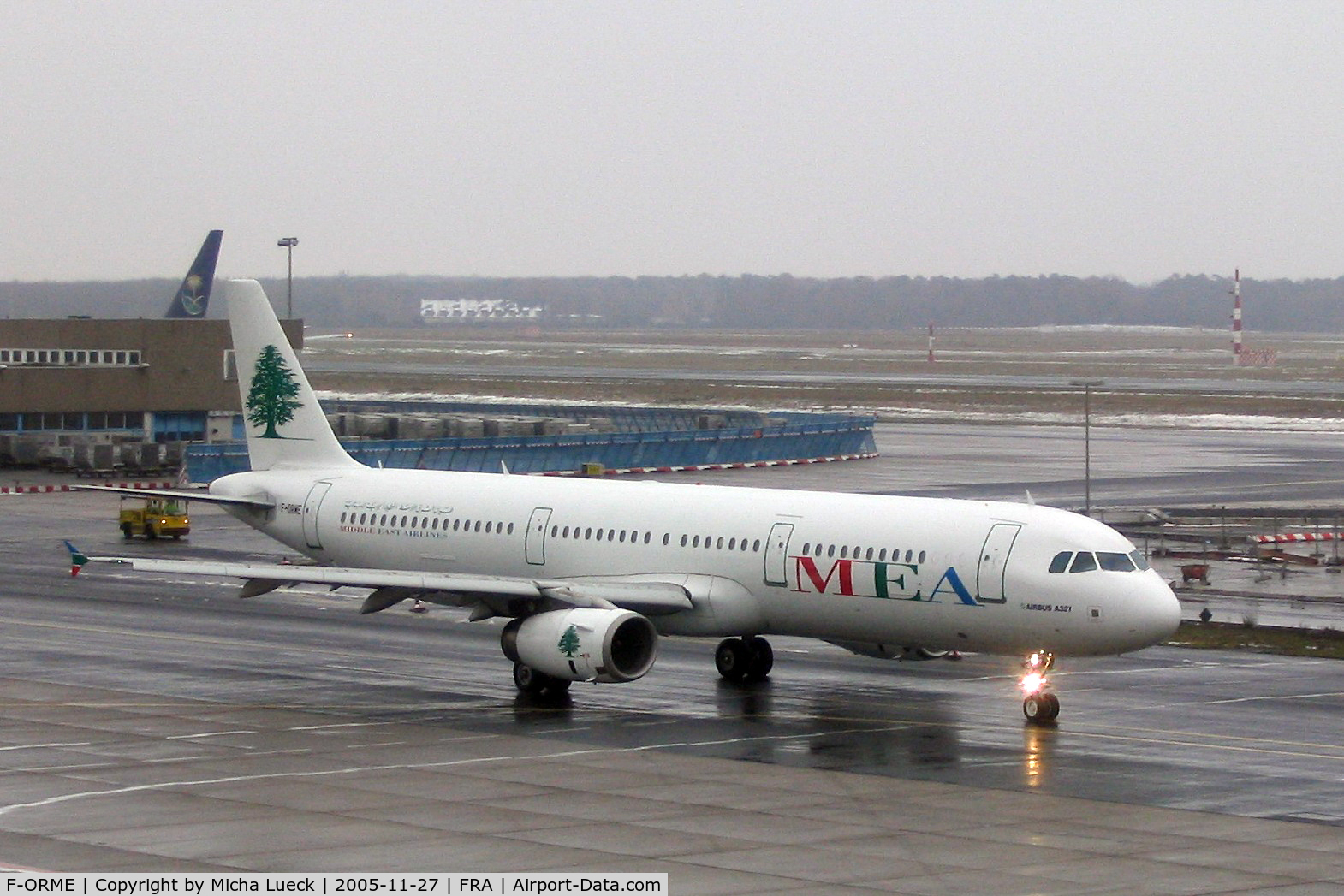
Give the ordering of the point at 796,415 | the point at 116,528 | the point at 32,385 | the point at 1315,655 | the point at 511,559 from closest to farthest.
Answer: the point at 511,559 < the point at 1315,655 < the point at 116,528 < the point at 32,385 < the point at 796,415

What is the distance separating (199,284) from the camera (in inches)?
4291

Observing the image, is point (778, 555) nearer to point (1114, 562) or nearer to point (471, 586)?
point (471, 586)

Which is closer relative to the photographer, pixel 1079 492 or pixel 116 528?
pixel 116 528

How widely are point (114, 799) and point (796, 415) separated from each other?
83090mm

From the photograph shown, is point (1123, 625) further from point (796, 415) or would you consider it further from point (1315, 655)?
point (796, 415)

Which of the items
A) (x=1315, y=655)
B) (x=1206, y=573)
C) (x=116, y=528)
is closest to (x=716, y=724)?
(x=1315, y=655)

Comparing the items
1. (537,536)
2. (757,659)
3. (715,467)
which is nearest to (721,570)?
(757,659)

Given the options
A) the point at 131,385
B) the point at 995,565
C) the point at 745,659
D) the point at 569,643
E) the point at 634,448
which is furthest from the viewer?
the point at 131,385

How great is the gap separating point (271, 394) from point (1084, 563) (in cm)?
1953

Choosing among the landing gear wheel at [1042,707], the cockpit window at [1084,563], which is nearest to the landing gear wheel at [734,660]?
the landing gear wheel at [1042,707]

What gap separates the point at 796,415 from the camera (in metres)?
107

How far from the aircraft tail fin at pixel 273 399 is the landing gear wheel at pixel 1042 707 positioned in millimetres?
17087

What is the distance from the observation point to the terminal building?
8406 centimetres

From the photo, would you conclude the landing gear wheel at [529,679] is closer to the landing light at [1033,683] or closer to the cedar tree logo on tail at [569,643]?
the cedar tree logo on tail at [569,643]
